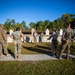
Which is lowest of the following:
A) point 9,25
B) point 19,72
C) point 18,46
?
point 19,72

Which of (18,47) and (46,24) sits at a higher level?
(46,24)

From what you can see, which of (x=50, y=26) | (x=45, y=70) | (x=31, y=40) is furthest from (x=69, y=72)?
(x=50, y=26)

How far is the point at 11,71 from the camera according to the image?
5867mm

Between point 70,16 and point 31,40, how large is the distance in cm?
5737

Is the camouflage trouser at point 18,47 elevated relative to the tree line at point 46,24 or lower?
lower

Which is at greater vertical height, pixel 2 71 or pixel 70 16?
pixel 70 16

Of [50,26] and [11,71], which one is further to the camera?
[50,26]

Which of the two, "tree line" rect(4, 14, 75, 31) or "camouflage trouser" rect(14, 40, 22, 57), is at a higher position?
"tree line" rect(4, 14, 75, 31)

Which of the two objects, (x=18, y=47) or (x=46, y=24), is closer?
(x=18, y=47)

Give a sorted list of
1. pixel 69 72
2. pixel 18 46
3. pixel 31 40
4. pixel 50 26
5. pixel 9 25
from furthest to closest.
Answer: pixel 50 26, pixel 9 25, pixel 31 40, pixel 18 46, pixel 69 72

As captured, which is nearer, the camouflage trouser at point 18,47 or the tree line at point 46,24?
the camouflage trouser at point 18,47

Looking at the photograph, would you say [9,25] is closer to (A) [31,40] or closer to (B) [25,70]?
(A) [31,40]

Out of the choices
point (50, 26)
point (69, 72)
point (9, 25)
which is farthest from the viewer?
point (50, 26)

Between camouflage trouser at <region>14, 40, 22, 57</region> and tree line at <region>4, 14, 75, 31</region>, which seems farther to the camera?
tree line at <region>4, 14, 75, 31</region>
